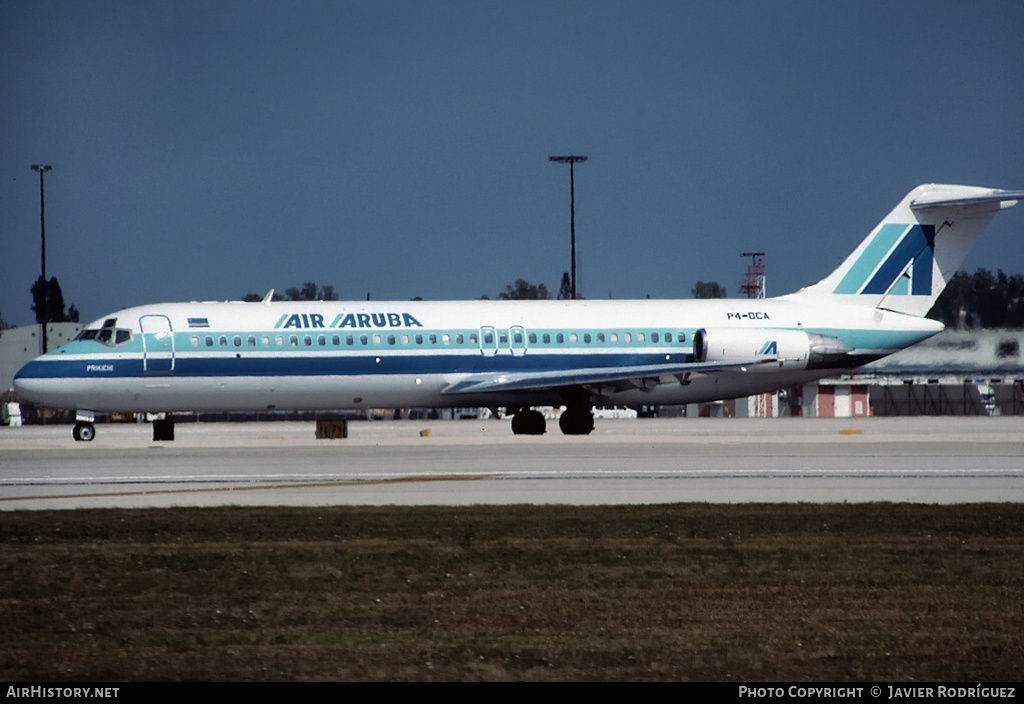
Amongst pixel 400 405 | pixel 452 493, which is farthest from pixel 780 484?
pixel 400 405

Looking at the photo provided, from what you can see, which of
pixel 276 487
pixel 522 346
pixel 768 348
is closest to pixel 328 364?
pixel 522 346

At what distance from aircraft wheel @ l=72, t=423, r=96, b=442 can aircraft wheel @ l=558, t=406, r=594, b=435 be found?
14341 mm

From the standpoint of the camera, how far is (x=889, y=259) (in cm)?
4278

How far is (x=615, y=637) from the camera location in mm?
10148

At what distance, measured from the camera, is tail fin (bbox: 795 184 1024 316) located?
140 ft

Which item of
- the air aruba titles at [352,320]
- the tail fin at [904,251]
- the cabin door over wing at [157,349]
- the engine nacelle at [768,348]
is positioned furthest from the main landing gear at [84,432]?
the tail fin at [904,251]

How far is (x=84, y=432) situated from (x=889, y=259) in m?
26.3

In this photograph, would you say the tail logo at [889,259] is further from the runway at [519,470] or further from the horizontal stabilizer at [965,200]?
the runway at [519,470]

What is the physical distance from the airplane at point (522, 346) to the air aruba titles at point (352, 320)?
43mm

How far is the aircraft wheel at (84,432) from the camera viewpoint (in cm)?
3906

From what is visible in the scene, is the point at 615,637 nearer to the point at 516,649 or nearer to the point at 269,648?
the point at 516,649

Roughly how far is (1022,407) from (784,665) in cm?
6646

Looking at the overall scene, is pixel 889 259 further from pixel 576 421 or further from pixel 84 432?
pixel 84 432

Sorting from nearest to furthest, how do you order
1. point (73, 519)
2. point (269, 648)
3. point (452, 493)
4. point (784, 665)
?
1. point (784, 665)
2. point (269, 648)
3. point (73, 519)
4. point (452, 493)
